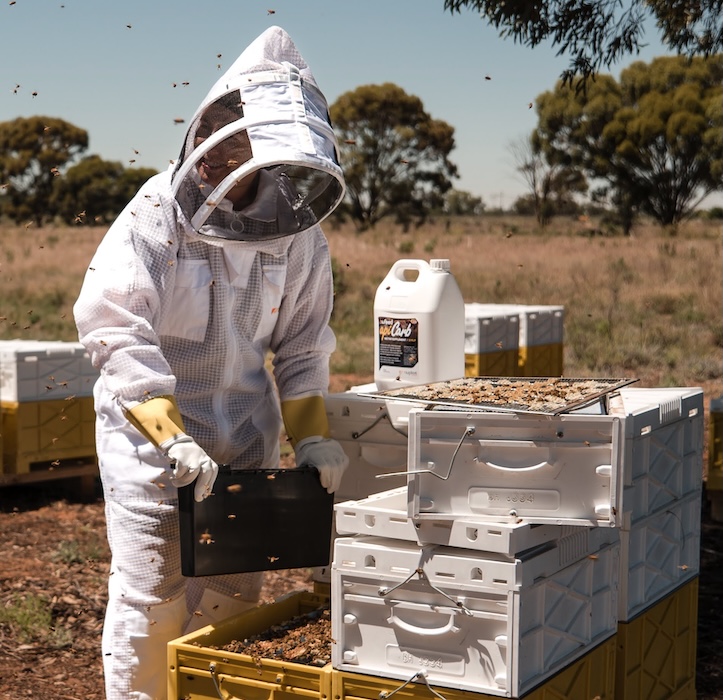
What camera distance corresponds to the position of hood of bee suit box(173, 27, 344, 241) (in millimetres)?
2892

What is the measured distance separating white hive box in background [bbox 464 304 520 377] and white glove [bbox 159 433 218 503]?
14.1ft

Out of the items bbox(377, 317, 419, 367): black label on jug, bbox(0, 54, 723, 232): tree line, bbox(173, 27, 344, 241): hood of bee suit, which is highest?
bbox(0, 54, 723, 232): tree line

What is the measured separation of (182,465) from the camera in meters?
2.76

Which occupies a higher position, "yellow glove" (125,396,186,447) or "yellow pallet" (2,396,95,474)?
"yellow glove" (125,396,186,447)

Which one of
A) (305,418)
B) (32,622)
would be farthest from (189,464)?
(32,622)

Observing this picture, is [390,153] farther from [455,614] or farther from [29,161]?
[455,614]

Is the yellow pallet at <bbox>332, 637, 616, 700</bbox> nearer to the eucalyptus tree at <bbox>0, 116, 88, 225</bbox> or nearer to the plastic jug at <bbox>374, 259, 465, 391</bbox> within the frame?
the plastic jug at <bbox>374, 259, 465, 391</bbox>

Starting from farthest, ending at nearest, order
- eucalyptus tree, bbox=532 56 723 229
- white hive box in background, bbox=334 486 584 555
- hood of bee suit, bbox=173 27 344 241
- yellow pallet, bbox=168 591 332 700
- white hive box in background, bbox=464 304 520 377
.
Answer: eucalyptus tree, bbox=532 56 723 229 < white hive box in background, bbox=464 304 520 377 < hood of bee suit, bbox=173 27 344 241 < yellow pallet, bbox=168 591 332 700 < white hive box in background, bbox=334 486 584 555

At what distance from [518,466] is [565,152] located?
40.3 m

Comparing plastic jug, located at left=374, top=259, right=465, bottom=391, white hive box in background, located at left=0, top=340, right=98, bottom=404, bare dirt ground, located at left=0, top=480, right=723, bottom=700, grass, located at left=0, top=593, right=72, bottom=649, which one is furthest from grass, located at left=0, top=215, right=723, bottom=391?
plastic jug, located at left=374, top=259, right=465, bottom=391

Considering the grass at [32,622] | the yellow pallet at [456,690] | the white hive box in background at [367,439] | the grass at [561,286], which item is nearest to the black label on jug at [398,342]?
the white hive box in background at [367,439]

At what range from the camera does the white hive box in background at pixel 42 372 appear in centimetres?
663

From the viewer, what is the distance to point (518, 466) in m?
2.65

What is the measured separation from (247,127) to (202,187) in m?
0.25
